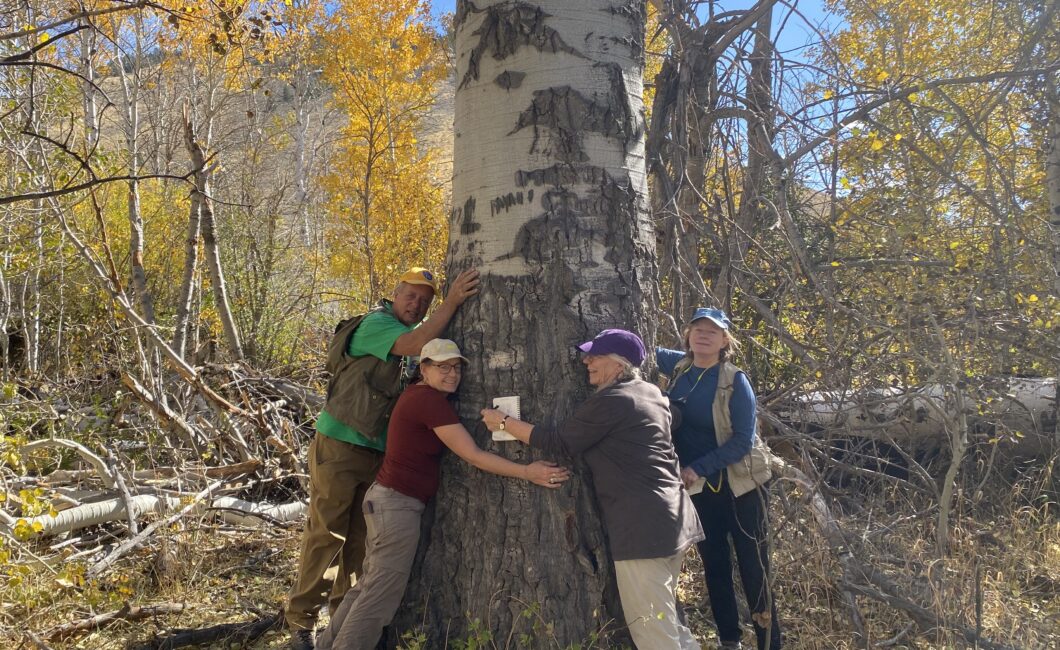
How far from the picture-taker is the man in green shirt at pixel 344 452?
340 cm

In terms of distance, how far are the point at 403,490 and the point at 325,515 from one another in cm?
68

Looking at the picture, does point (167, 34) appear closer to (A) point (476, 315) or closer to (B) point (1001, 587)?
(A) point (476, 315)

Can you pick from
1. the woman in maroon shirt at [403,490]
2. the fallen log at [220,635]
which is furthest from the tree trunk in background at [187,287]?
the woman in maroon shirt at [403,490]

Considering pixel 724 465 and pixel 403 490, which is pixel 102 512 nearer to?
pixel 403 490

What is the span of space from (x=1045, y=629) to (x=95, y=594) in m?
4.53

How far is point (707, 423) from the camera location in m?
3.40

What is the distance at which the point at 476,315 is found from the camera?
3033 mm

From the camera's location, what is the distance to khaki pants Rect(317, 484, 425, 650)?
296 cm

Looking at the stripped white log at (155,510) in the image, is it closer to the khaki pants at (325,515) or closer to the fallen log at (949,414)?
the khaki pants at (325,515)

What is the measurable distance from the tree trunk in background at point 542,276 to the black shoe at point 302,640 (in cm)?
78

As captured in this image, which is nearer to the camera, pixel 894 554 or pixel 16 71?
pixel 894 554

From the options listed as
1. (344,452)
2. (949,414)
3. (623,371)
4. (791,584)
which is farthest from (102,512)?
(949,414)

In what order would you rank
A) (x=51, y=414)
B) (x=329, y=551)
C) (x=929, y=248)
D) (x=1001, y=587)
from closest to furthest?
(x=329, y=551) → (x=1001, y=587) → (x=929, y=248) → (x=51, y=414)

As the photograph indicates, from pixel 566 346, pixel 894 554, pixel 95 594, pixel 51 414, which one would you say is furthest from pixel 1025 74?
pixel 51 414
